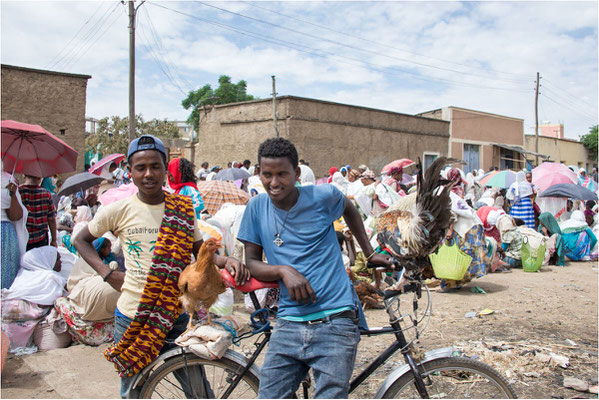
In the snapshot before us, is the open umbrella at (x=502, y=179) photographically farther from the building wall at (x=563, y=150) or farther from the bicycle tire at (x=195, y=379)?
the building wall at (x=563, y=150)

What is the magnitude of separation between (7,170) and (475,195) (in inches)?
495

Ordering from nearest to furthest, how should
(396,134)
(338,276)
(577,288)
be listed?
(338,276)
(577,288)
(396,134)

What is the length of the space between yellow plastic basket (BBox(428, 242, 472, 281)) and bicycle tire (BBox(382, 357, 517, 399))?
4.19 meters

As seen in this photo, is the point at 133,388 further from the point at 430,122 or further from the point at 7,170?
the point at 430,122

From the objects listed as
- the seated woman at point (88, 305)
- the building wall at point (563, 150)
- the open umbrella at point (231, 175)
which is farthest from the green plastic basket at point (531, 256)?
the building wall at point (563, 150)

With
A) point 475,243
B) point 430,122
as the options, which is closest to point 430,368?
point 475,243

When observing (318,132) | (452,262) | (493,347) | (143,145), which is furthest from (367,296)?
(318,132)

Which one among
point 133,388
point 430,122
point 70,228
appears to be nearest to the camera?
point 133,388

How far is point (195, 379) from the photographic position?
2307 millimetres

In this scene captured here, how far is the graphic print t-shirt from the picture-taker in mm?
2248

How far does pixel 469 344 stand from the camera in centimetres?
454

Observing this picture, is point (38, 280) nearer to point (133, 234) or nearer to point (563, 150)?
point (133, 234)

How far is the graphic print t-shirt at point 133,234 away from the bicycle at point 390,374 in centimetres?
35

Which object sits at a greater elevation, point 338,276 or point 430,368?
point 338,276
